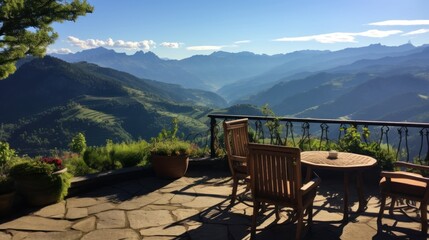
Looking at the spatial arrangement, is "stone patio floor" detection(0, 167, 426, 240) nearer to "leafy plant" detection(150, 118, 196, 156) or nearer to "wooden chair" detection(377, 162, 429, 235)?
"wooden chair" detection(377, 162, 429, 235)

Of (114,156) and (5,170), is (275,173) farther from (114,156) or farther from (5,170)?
(114,156)

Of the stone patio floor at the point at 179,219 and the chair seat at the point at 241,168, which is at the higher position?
the chair seat at the point at 241,168

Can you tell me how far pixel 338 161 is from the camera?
169 inches

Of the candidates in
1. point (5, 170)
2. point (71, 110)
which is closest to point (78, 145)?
point (5, 170)

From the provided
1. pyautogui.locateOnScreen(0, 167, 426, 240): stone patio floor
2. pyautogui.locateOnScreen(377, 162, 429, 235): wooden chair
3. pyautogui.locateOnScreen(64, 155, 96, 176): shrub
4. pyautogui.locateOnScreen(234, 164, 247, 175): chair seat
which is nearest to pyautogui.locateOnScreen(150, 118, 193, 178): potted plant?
pyautogui.locateOnScreen(0, 167, 426, 240): stone patio floor

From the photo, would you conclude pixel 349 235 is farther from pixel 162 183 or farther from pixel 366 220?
pixel 162 183

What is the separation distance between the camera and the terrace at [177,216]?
12.3 feet

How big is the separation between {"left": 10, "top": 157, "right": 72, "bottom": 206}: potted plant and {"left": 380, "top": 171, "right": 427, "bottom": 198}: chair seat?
432cm

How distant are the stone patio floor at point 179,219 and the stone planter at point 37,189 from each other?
126 mm

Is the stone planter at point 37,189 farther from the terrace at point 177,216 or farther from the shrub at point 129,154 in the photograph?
the shrub at point 129,154

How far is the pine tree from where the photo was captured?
528cm

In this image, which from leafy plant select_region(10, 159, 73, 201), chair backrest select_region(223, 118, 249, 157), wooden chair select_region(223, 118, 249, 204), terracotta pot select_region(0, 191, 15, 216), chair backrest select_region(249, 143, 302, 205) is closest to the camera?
chair backrest select_region(249, 143, 302, 205)

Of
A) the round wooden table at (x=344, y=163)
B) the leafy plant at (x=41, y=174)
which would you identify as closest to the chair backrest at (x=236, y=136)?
the round wooden table at (x=344, y=163)

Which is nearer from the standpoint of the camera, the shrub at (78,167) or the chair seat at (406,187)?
the chair seat at (406,187)
